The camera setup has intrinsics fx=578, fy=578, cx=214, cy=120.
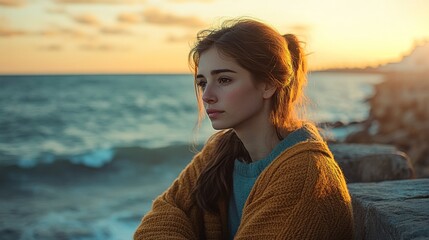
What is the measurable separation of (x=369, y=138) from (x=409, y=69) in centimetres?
1039

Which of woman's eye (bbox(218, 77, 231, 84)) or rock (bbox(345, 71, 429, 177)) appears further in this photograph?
rock (bbox(345, 71, 429, 177))

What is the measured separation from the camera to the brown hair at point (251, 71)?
226 centimetres

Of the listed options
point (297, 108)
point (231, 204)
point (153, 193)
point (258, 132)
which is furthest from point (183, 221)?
point (153, 193)

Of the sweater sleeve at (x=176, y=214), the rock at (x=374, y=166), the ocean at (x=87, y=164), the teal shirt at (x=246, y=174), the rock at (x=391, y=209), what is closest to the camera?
the rock at (x=391, y=209)

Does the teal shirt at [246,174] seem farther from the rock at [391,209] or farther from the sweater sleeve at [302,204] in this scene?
the rock at [391,209]

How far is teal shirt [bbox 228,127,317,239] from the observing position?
2.24 metres

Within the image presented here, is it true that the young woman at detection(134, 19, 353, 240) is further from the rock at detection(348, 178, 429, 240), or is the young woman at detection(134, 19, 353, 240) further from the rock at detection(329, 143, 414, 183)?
the rock at detection(329, 143, 414, 183)

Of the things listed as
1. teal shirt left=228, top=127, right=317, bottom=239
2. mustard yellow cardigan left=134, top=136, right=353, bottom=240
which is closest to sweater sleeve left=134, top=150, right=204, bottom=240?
teal shirt left=228, top=127, right=317, bottom=239

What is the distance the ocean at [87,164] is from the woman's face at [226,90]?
41 cm

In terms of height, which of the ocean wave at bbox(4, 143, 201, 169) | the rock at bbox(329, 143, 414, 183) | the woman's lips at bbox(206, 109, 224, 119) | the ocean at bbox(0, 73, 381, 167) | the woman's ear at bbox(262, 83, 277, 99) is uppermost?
the woman's ear at bbox(262, 83, 277, 99)

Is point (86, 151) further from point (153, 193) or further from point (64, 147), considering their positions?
point (153, 193)

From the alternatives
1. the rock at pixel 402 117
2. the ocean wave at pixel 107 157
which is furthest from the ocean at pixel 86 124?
the rock at pixel 402 117

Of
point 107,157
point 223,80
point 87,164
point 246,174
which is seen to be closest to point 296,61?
point 223,80

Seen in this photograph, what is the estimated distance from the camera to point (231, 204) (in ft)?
8.22
